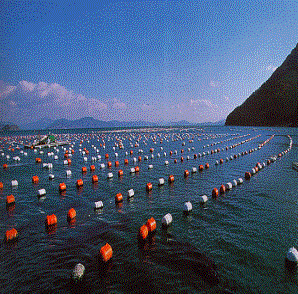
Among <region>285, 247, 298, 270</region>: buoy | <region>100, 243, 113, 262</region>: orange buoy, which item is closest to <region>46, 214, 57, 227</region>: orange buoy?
<region>100, 243, 113, 262</region>: orange buoy

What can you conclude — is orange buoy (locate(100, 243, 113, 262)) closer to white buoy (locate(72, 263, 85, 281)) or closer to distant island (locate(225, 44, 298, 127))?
white buoy (locate(72, 263, 85, 281))

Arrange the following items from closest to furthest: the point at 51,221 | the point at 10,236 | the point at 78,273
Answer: the point at 78,273, the point at 10,236, the point at 51,221

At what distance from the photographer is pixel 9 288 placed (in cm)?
803

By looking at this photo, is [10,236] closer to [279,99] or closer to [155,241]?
[155,241]

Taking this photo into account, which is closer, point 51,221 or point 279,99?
point 51,221

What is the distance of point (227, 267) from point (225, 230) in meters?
3.11

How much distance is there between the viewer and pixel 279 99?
553ft

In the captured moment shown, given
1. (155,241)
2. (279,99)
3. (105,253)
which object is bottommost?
(155,241)

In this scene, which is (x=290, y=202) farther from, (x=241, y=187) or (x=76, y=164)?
(x=76, y=164)

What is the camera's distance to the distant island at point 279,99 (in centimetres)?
16006

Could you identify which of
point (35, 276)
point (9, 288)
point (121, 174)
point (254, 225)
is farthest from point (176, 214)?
point (121, 174)

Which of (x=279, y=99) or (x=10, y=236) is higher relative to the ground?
(x=279, y=99)

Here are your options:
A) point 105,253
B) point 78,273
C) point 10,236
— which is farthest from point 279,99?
point 78,273

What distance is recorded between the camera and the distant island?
16006 cm
